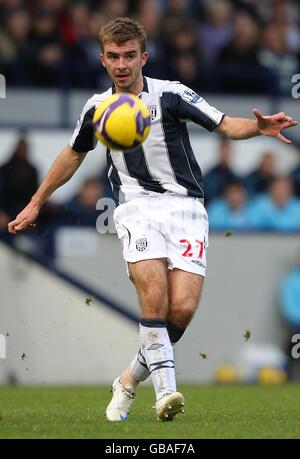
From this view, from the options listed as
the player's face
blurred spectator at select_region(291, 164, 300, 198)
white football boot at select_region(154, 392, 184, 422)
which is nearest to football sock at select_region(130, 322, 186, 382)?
white football boot at select_region(154, 392, 184, 422)

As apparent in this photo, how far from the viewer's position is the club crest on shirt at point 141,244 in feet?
27.9

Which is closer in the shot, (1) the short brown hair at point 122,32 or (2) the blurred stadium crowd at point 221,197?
(1) the short brown hair at point 122,32

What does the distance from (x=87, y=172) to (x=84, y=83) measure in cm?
150

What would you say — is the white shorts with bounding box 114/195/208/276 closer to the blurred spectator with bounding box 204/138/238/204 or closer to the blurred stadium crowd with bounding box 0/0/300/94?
the blurred spectator with bounding box 204/138/238/204

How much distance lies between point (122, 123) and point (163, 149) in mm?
713

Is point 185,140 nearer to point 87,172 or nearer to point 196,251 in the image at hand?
point 196,251

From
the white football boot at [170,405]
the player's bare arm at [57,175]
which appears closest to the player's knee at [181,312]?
the white football boot at [170,405]

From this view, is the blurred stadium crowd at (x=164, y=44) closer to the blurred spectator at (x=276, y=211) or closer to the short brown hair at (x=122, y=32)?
the blurred spectator at (x=276, y=211)

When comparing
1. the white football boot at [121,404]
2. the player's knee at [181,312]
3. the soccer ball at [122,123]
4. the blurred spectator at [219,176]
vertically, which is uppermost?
the blurred spectator at [219,176]

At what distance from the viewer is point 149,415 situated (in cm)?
925

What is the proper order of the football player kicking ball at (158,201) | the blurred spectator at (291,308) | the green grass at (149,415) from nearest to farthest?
the green grass at (149,415)
the football player kicking ball at (158,201)
the blurred spectator at (291,308)

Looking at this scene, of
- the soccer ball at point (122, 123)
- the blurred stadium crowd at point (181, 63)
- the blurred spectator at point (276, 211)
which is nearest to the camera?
the soccer ball at point (122, 123)

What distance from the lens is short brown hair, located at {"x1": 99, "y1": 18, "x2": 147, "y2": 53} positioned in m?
8.58
